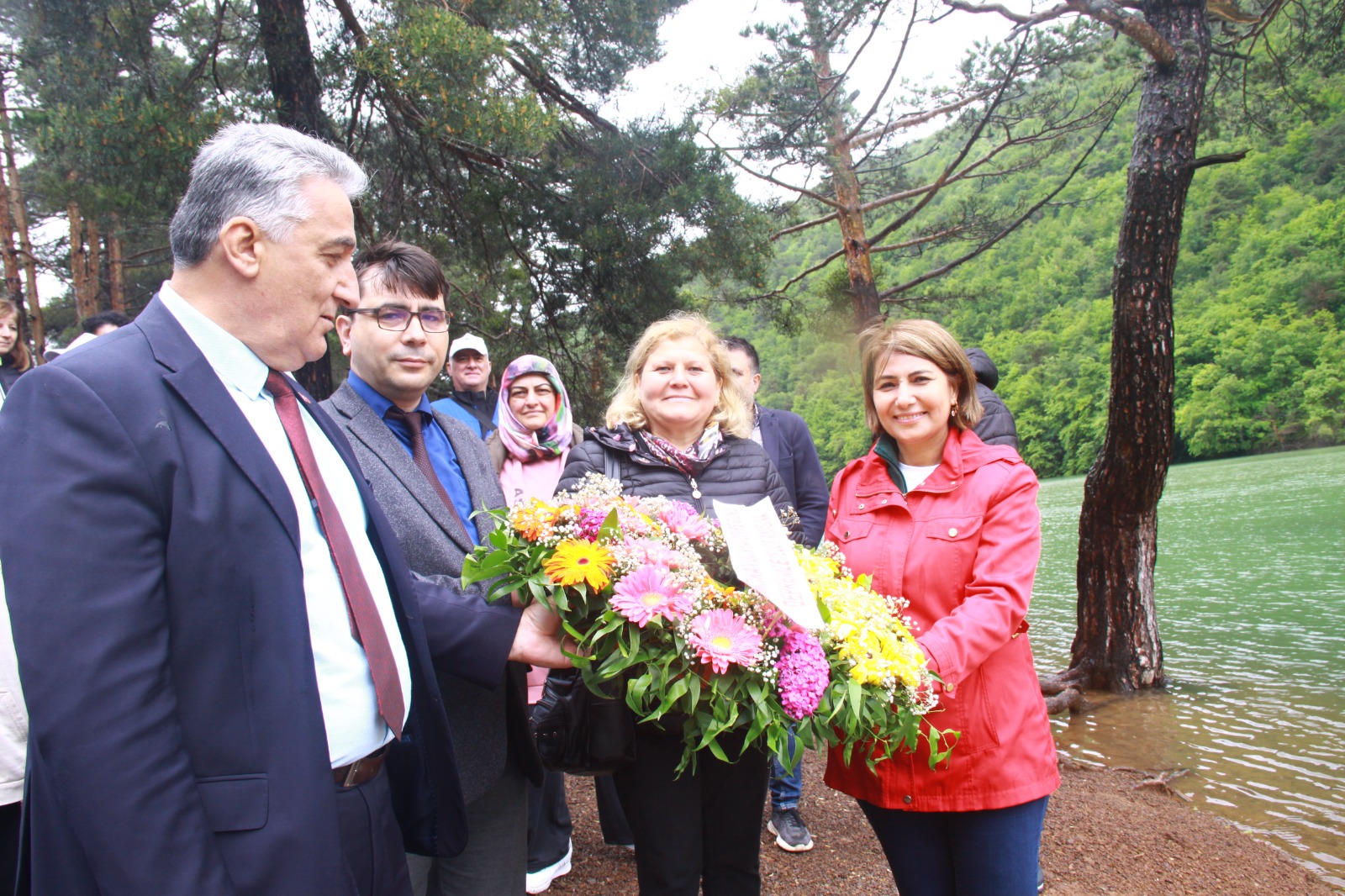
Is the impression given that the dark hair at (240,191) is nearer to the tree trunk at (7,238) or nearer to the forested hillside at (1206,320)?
the tree trunk at (7,238)

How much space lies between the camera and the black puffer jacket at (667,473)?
242 cm

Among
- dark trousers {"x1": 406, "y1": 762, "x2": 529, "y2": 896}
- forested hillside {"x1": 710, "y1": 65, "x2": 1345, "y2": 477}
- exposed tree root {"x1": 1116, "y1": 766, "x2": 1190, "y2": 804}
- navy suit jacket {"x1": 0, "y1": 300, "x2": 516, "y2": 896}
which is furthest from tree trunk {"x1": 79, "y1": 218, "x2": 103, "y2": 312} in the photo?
forested hillside {"x1": 710, "y1": 65, "x2": 1345, "y2": 477}

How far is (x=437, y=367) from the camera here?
87.4 inches

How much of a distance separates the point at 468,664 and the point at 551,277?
608 cm

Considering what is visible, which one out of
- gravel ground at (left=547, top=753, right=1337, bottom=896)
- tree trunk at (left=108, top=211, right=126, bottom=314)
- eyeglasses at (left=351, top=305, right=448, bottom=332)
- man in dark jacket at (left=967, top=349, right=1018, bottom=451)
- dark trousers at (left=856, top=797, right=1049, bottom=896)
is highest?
tree trunk at (left=108, top=211, right=126, bottom=314)

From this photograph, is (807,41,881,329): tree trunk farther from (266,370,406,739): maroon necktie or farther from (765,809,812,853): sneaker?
(266,370,406,739): maroon necktie

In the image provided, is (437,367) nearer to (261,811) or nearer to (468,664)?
(468,664)

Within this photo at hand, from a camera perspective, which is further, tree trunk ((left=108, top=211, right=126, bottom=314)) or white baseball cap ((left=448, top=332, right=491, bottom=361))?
tree trunk ((left=108, top=211, right=126, bottom=314))

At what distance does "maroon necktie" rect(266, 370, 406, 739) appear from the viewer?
1.40m

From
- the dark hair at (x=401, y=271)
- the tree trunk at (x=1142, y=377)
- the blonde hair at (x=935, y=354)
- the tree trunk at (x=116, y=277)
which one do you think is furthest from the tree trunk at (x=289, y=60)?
the tree trunk at (x=116, y=277)

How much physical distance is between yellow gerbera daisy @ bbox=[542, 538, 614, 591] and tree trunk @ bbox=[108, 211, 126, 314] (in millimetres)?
13904

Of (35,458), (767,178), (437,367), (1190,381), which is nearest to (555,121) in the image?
(437,367)

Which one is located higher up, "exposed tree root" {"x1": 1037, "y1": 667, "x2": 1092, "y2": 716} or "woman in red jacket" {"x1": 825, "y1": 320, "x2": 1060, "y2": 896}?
"woman in red jacket" {"x1": 825, "y1": 320, "x2": 1060, "y2": 896}

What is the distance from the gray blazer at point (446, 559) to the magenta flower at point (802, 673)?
2.45 ft
